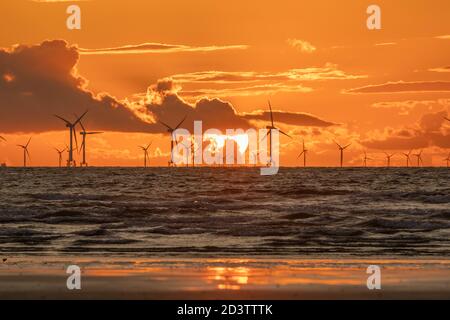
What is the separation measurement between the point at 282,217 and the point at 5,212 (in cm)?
2667

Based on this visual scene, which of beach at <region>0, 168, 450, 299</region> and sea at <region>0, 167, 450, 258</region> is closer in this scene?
beach at <region>0, 168, 450, 299</region>

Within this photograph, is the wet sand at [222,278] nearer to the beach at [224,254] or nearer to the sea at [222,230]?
the beach at [224,254]

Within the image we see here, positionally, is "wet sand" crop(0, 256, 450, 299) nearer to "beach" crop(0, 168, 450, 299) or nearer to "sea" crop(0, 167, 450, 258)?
"beach" crop(0, 168, 450, 299)

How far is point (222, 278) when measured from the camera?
2819 centimetres

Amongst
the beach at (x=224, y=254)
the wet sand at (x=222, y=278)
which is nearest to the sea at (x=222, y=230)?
the beach at (x=224, y=254)

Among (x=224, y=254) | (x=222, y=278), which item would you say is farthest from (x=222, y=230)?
(x=222, y=278)

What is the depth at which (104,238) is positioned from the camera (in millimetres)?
48719

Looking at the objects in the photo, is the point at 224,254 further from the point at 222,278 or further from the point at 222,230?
the point at 222,230

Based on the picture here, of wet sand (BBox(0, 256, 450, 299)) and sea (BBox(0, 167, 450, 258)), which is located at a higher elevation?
wet sand (BBox(0, 256, 450, 299))

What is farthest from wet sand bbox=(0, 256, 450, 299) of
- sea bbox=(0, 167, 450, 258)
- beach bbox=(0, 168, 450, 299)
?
sea bbox=(0, 167, 450, 258)

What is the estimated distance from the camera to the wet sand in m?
24.5

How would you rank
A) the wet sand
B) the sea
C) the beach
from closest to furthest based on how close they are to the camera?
the wet sand < the beach < the sea

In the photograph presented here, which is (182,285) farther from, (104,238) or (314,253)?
(104,238)
